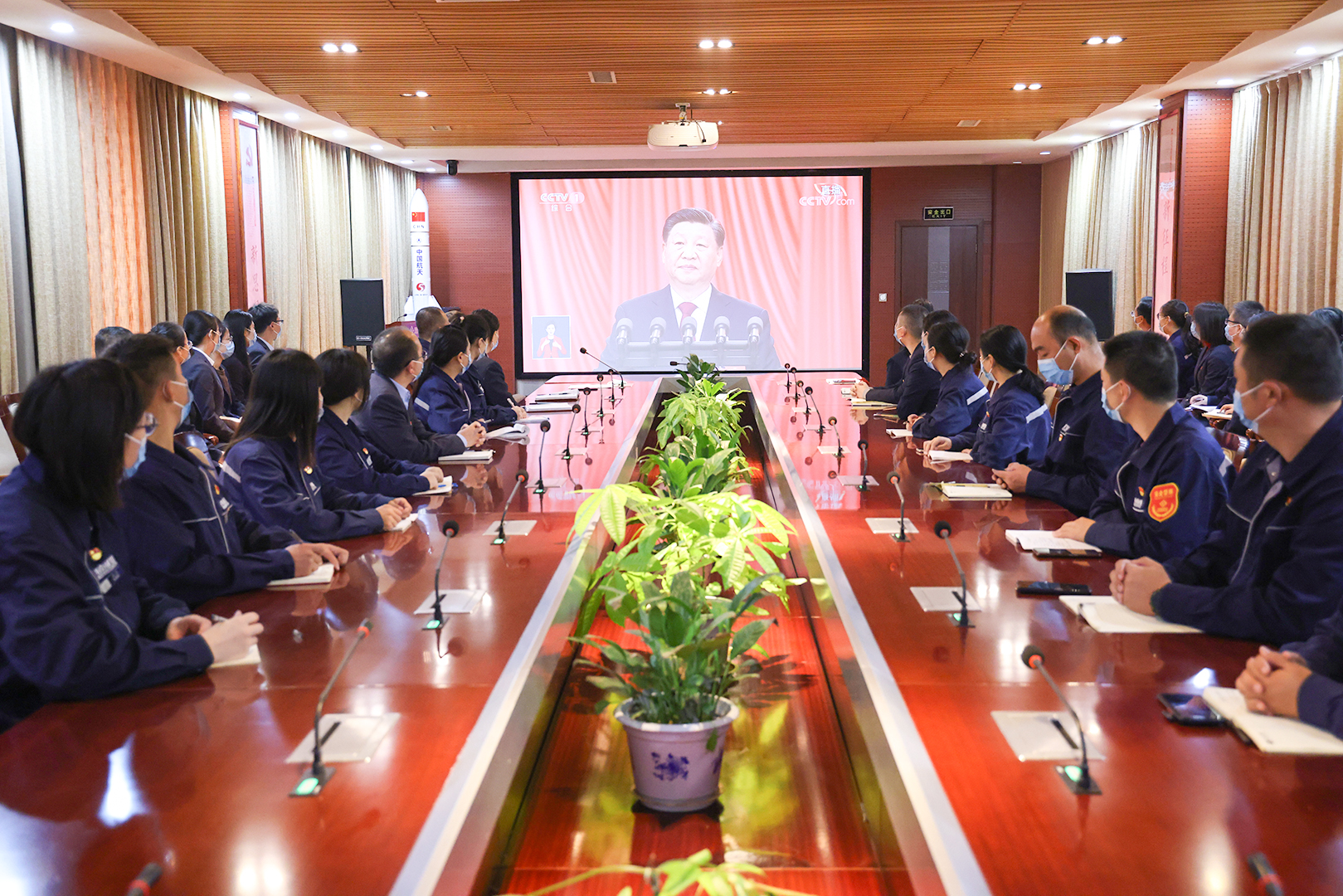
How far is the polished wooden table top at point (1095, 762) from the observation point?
1.18 m

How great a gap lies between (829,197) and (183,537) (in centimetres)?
1118

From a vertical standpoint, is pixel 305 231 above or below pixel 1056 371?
above

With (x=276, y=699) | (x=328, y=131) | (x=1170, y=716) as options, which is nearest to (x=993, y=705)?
(x=1170, y=716)

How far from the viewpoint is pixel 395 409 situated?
4719 mm

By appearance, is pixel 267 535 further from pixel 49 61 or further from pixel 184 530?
pixel 49 61

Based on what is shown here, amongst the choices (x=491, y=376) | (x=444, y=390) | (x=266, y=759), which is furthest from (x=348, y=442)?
(x=491, y=376)

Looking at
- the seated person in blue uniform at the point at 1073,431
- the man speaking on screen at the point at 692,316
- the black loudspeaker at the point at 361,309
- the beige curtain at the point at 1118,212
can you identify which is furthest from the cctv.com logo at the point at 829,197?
the seated person in blue uniform at the point at 1073,431

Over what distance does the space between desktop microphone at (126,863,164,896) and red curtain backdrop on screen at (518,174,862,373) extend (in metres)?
11.9

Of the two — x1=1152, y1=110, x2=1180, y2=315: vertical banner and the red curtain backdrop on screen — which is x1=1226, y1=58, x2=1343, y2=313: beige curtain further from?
the red curtain backdrop on screen

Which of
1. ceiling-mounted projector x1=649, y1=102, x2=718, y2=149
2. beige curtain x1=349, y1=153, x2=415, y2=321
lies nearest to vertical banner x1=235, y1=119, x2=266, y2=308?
beige curtain x1=349, y1=153, x2=415, y2=321

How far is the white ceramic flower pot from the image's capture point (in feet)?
6.42

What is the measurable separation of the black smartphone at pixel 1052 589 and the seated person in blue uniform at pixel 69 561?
5.26 feet

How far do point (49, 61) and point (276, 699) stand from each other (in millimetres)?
6058

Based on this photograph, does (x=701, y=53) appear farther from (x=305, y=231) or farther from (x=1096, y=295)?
(x=1096, y=295)
